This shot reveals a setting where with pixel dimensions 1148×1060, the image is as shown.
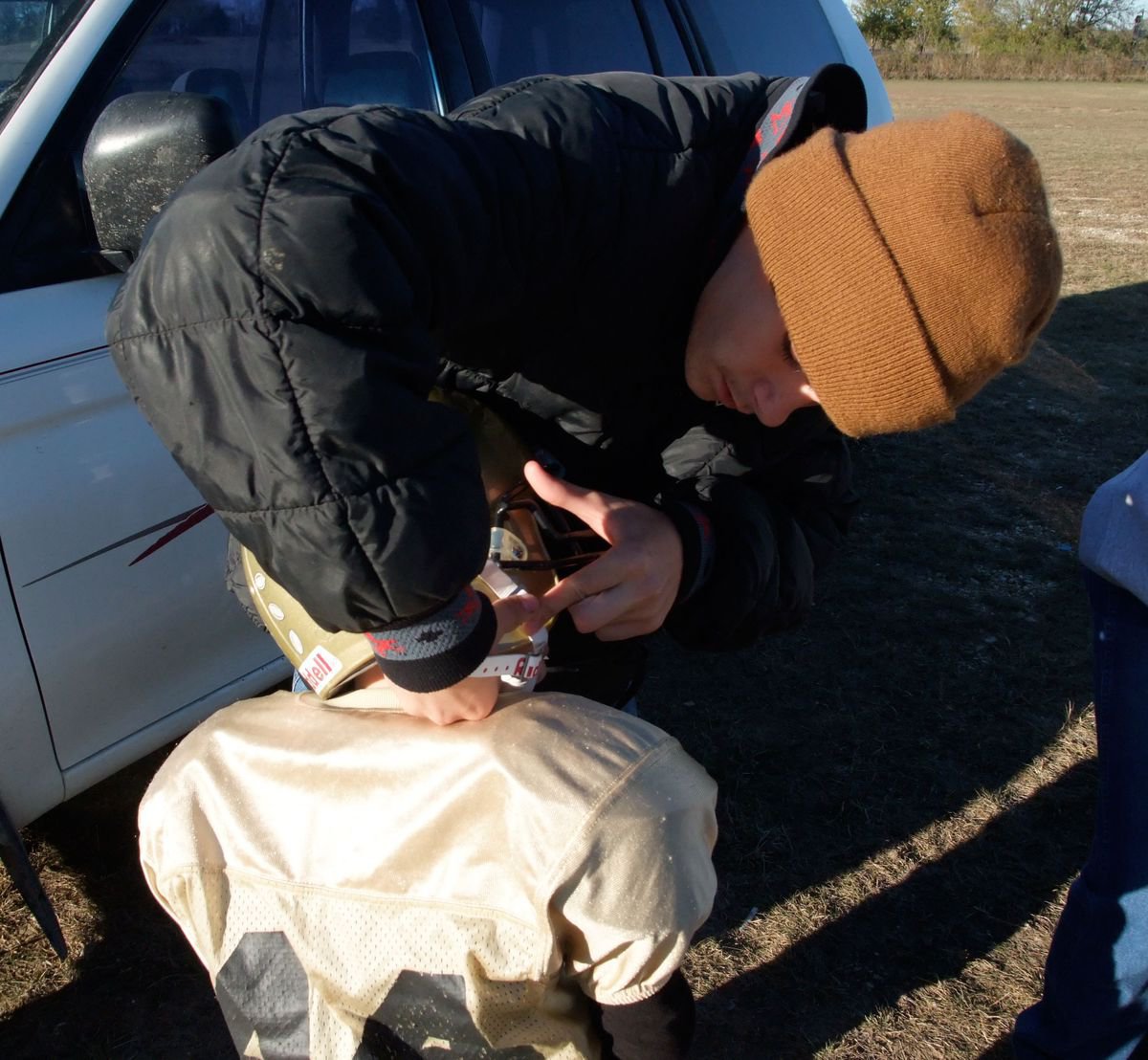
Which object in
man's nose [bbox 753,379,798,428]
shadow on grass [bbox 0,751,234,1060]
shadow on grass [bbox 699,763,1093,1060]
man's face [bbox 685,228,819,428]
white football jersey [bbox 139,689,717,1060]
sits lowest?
shadow on grass [bbox 0,751,234,1060]

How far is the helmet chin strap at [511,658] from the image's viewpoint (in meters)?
1.19

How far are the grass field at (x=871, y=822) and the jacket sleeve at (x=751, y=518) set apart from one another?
1.07 m

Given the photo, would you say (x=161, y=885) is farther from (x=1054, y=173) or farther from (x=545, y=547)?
(x=1054, y=173)

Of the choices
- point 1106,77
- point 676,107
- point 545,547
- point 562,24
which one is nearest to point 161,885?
point 545,547

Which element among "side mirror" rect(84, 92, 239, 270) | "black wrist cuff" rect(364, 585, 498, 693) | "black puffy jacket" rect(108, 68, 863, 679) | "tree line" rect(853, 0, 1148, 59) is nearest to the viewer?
"black puffy jacket" rect(108, 68, 863, 679)

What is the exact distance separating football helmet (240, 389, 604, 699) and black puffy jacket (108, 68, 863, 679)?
11 centimetres

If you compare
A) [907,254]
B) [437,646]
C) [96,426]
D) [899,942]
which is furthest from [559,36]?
[899,942]

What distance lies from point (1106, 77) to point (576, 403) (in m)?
45.0

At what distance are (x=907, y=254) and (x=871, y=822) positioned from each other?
6.25ft

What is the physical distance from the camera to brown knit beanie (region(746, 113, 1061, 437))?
3.61ft

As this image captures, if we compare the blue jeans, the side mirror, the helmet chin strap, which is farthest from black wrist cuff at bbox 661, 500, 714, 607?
the side mirror

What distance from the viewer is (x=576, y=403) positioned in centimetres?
140

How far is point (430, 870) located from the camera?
3.75 feet

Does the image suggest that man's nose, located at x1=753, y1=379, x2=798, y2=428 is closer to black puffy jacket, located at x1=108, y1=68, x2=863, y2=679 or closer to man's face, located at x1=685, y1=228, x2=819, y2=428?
man's face, located at x1=685, y1=228, x2=819, y2=428
